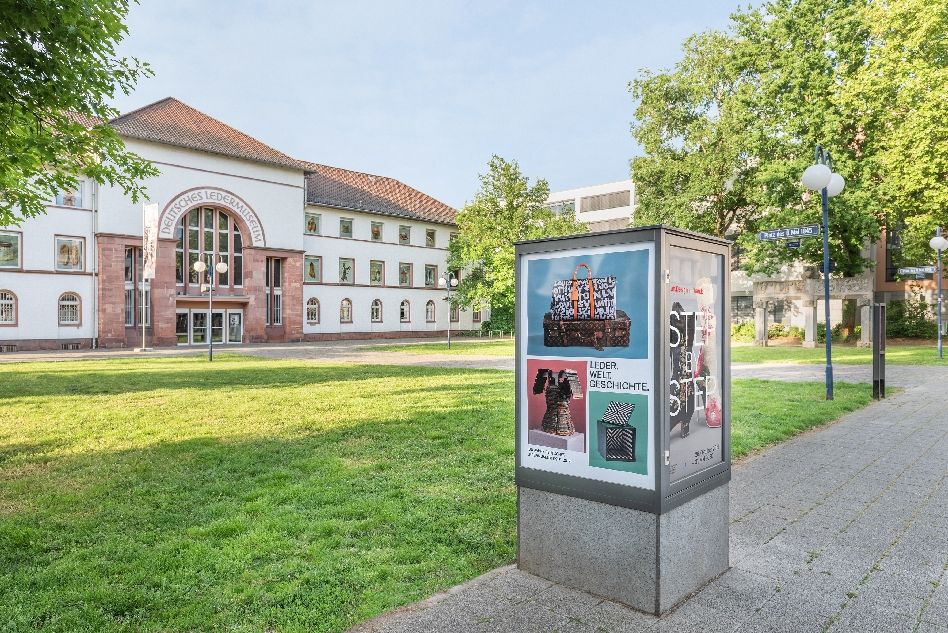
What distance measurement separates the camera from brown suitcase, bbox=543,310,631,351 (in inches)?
136

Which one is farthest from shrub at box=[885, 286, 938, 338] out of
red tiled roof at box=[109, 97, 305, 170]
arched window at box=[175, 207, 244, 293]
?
arched window at box=[175, 207, 244, 293]

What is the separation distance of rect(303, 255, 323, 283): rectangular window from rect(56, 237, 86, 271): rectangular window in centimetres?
1372

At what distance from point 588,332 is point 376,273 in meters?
45.9

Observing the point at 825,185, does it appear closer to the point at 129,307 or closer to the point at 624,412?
the point at 624,412

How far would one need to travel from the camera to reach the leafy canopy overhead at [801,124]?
2570 centimetres

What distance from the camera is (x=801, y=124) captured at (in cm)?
3106

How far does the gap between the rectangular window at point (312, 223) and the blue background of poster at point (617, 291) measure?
42173 millimetres

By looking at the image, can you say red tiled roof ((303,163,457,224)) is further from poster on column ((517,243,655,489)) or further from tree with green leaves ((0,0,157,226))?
poster on column ((517,243,655,489))

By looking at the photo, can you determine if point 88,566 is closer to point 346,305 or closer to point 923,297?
point 346,305

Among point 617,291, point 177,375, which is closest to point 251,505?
point 617,291

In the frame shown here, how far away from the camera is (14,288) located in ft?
104

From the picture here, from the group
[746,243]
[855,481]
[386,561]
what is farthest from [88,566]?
[746,243]

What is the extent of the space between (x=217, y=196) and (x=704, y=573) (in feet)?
128

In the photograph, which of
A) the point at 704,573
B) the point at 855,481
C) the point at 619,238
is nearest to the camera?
the point at 619,238
